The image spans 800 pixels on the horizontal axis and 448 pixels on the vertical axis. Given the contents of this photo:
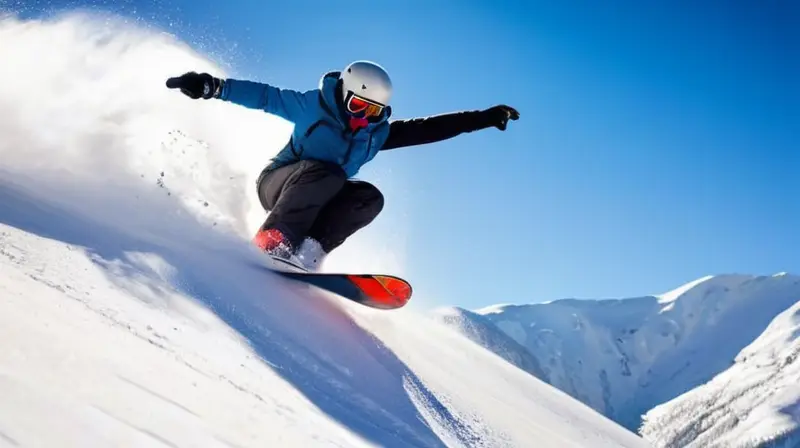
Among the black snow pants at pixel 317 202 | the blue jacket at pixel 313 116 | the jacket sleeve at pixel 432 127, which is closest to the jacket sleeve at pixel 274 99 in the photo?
the blue jacket at pixel 313 116

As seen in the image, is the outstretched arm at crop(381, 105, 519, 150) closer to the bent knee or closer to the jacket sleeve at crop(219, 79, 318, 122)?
the bent knee

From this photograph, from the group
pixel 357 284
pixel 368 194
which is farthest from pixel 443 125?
pixel 357 284

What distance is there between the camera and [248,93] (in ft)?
18.9

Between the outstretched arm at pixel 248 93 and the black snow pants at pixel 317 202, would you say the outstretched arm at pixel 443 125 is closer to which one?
the black snow pants at pixel 317 202

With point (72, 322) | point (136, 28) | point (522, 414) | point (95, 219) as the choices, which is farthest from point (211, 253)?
point (136, 28)

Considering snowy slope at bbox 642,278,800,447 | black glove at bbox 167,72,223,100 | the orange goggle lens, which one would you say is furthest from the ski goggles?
snowy slope at bbox 642,278,800,447

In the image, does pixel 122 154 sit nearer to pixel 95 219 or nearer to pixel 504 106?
pixel 95 219

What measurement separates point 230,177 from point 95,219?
2782 millimetres

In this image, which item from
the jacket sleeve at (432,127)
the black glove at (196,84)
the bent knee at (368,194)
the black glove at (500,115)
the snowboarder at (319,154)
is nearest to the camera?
the black glove at (196,84)

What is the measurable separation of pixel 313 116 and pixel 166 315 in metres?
3.27

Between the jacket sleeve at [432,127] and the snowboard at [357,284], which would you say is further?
the jacket sleeve at [432,127]

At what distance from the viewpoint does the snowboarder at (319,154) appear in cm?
551

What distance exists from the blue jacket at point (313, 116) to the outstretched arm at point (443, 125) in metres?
0.57

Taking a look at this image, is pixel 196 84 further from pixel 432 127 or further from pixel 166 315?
pixel 166 315
